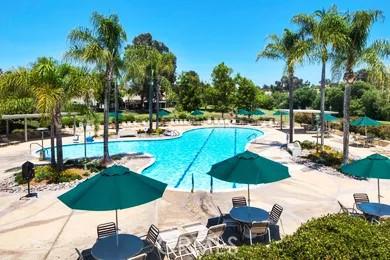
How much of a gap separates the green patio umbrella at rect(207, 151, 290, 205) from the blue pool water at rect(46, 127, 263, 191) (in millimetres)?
6624

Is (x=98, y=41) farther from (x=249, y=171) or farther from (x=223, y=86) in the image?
(x=223, y=86)

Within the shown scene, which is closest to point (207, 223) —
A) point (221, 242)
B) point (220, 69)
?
point (221, 242)

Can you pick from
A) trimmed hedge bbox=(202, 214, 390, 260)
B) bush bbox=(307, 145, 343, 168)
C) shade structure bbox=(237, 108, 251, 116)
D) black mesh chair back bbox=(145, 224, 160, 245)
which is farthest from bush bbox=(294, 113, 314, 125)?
trimmed hedge bbox=(202, 214, 390, 260)

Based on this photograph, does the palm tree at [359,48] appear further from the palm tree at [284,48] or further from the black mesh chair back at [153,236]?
the black mesh chair back at [153,236]

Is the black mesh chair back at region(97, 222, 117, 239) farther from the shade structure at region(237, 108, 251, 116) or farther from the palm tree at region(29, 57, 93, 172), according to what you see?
the shade structure at region(237, 108, 251, 116)

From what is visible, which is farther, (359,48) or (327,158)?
(327,158)

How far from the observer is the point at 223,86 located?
56844 mm

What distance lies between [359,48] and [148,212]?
15.1 meters

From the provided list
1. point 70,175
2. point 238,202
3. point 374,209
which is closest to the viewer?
point 374,209

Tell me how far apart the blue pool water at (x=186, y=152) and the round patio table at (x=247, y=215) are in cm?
613

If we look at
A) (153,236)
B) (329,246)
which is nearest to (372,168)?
(329,246)

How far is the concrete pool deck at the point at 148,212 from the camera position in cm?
984

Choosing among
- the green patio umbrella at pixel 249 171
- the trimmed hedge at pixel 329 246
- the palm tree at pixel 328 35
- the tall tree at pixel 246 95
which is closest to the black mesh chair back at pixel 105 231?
the green patio umbrella at pixel 249 171

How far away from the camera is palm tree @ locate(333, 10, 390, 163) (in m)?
18.2
